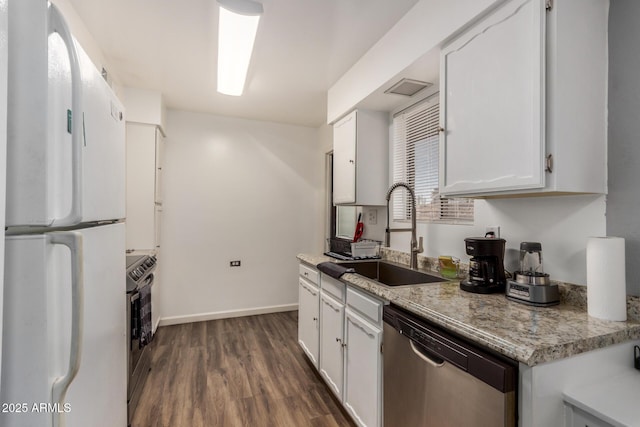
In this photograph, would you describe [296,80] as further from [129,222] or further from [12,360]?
[12,360]

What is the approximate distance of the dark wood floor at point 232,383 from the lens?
196cm

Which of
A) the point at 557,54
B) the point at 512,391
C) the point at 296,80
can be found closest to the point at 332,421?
the point at 512,391

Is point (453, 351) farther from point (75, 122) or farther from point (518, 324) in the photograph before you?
point (75, 122)

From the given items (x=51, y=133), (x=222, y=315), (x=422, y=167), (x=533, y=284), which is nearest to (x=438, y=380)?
(x=533, y=284)

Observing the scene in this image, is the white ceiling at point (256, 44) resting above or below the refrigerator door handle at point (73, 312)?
above

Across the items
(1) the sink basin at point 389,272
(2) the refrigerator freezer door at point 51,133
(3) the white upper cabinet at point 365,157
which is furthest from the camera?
(3) the white upper cabinet at point 365,157

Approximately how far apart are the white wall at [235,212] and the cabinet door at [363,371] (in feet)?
7.53

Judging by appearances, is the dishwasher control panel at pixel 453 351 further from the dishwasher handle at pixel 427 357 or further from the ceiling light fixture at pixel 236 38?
the ceiling light fixture at pixel 236 38

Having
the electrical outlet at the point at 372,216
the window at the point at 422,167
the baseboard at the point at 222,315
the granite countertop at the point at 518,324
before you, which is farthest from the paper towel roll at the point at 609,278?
the baseboard at the point at 222,315

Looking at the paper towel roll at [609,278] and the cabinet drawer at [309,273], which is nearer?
the paper towel roll at [609,278]

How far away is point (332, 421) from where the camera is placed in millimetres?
1938

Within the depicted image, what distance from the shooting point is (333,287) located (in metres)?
2.08

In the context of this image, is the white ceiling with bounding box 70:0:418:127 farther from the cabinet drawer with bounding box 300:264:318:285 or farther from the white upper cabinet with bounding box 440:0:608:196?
the cabinet drawer with bounding box 300:264:318:285

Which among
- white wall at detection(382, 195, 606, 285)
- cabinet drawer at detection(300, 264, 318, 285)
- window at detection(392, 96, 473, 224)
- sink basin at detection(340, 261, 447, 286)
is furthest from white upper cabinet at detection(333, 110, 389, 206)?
white wall at detection(382, 195, 606, 285)
